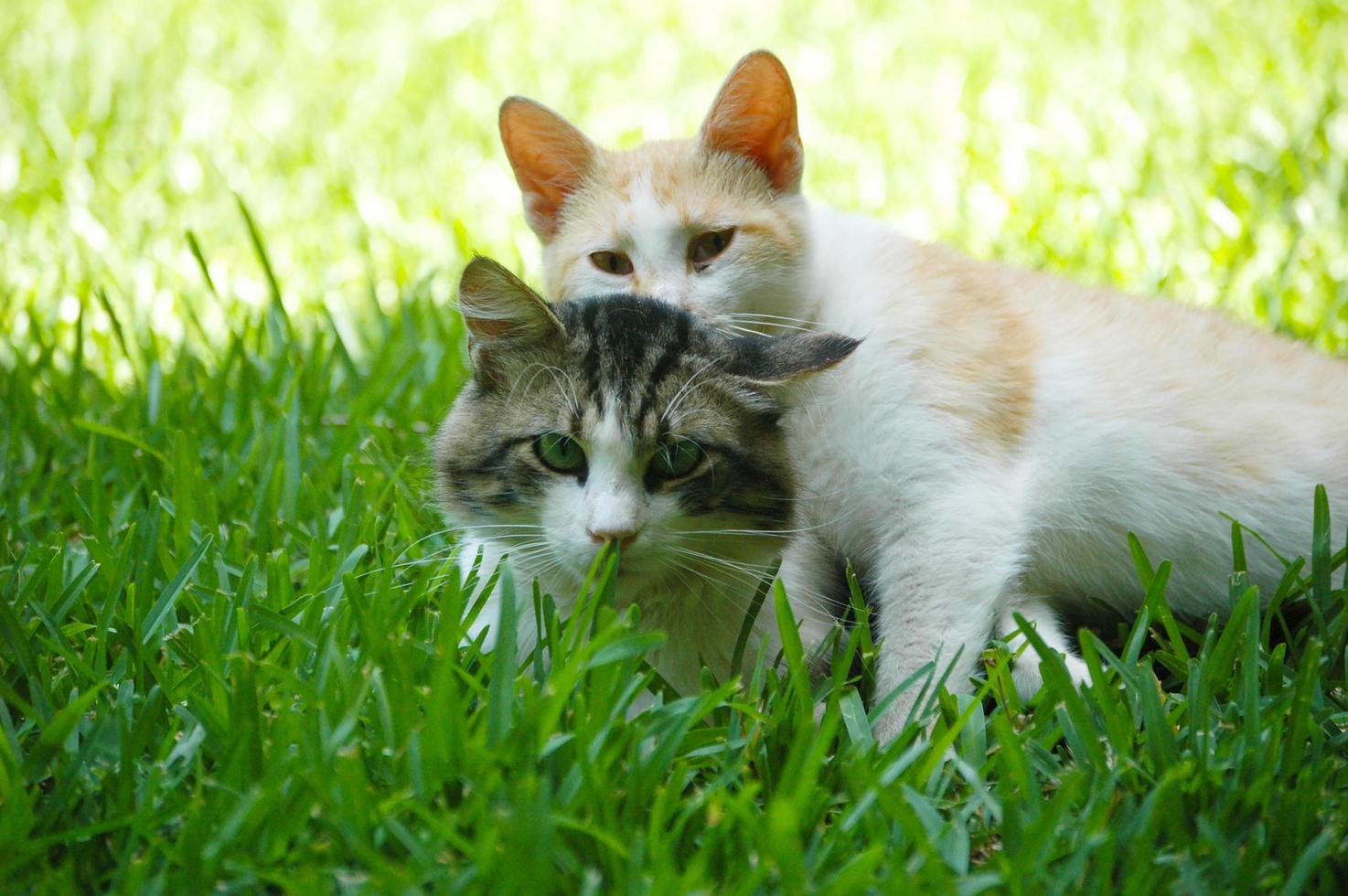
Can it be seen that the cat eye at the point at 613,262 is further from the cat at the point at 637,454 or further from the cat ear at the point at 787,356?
the cat ear at the point at 787,356

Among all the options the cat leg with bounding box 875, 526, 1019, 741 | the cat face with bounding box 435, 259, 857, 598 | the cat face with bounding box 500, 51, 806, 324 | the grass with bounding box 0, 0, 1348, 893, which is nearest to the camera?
the grass with bounding box 0, 0, 1348, 893

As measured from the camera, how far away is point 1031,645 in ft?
7.73

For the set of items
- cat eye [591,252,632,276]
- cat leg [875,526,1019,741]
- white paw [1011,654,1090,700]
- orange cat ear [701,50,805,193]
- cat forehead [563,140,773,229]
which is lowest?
white paw [1011,654,1090,700]

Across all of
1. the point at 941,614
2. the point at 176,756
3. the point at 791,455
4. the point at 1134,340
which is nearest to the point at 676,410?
the point at 791,455

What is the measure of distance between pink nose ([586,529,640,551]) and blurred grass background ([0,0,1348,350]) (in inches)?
95.0

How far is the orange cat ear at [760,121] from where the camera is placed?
2994 millimetres

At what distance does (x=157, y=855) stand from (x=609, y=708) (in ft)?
2.23

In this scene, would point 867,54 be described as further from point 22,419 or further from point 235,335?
point 22,419

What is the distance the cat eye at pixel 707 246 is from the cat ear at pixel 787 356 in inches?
25.2

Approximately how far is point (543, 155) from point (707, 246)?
548 millimetres

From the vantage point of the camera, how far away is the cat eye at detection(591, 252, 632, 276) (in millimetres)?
3004

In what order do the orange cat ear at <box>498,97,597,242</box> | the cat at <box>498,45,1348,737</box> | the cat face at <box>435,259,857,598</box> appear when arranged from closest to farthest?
the cat face at <box>435,259,857,598</box> < the cat at <box>498,45,1348,737</box> < the orange cat ear at <box>498,97,597,242</box>

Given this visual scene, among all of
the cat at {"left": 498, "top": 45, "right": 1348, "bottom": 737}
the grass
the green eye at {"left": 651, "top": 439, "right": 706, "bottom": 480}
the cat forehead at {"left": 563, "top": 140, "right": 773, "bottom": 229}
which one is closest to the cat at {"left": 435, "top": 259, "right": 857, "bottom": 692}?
the green eye at {"left": 651, "top": 439, "right": 706, "bottom": 480}

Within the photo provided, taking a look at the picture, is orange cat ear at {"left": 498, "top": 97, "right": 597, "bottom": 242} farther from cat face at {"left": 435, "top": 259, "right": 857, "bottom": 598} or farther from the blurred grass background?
the blurred grass background
